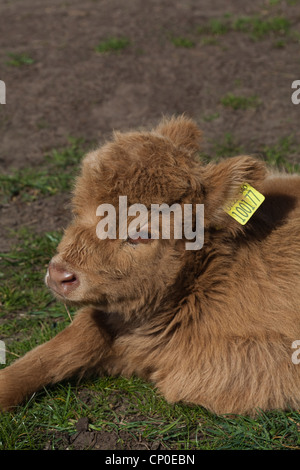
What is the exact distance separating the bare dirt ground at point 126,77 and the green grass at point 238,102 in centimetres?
6

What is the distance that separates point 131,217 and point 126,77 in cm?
503

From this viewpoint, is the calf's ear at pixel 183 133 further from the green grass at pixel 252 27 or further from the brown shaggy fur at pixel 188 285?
the green grass at pixel 252 27

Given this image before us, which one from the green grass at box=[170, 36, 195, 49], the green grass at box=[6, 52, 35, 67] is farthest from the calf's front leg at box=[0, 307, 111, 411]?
the green grass at box=[170, 36, 195, 49]

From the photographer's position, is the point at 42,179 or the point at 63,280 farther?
the point at 42,179

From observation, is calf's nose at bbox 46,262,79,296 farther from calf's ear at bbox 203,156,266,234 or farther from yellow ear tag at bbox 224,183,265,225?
yellow ear tag at bbox 224,183,265,225

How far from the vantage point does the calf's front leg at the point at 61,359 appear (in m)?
3.73

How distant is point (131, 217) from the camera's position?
129 inches

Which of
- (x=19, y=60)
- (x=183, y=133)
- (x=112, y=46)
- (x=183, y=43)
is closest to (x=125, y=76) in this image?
(x=112, y=46)

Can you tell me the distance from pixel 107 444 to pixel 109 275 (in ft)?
3.18

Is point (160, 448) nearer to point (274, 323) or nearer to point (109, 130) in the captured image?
point (274, 323)

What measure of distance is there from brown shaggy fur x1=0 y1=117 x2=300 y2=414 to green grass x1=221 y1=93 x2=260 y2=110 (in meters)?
3.59

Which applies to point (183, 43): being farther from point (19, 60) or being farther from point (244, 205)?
point (244, 205)

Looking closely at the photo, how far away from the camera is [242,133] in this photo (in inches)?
266

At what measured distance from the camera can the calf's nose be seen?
11.0 feet
